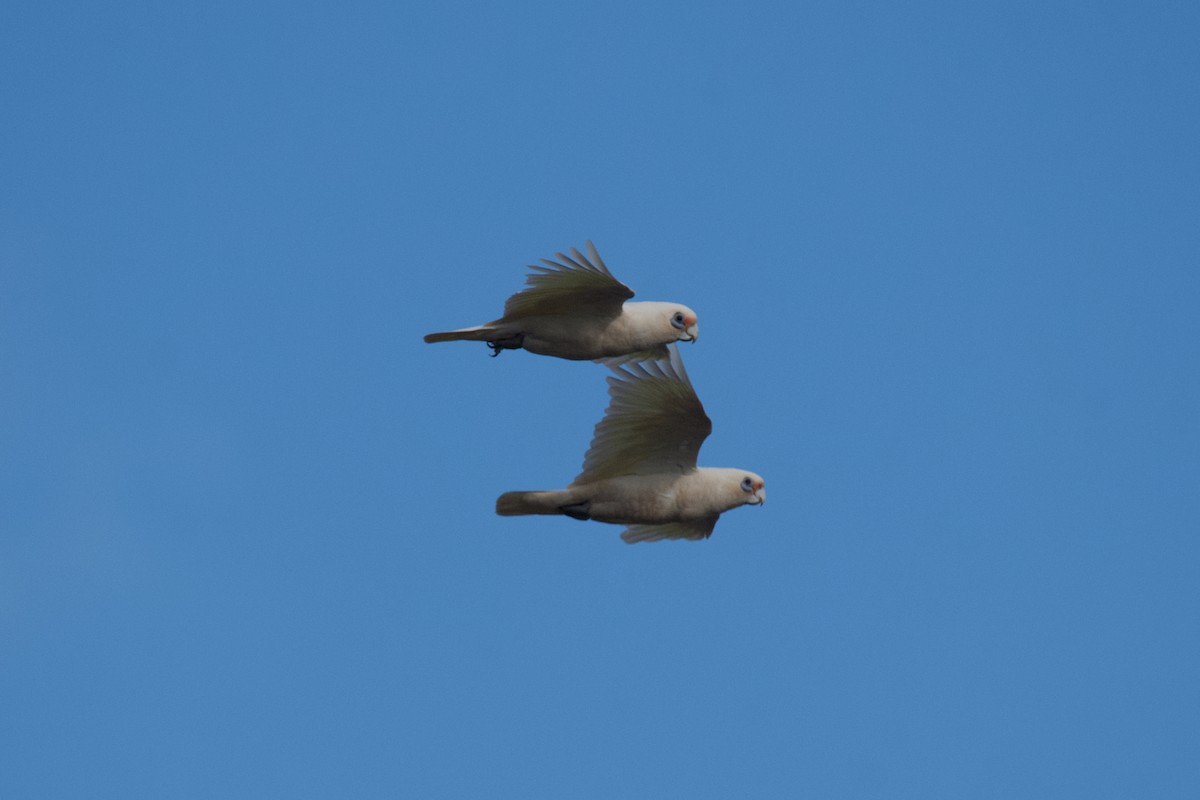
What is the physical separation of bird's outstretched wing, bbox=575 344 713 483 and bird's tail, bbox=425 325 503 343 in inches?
50.5

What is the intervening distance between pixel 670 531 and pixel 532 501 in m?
1.99

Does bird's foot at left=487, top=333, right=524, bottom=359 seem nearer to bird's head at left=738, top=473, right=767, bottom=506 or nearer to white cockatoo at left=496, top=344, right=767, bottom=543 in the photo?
white cockatoo at left=496, top=344, right=767, bottom=543

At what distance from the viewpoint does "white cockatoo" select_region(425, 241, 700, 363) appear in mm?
19734

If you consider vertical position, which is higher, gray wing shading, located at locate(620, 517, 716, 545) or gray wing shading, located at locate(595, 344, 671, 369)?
gray wing shading, located at locate(595, 344, 671, 369)

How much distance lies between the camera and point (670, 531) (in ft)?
69.9

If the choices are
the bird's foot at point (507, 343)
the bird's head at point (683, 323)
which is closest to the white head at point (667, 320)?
the bird's head at point (683, 323)

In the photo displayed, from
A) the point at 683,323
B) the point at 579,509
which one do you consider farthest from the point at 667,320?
the point at 579,509

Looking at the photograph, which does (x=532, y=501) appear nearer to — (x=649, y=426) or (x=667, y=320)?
(x=649, y=426)

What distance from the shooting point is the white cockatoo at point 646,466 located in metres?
19.9

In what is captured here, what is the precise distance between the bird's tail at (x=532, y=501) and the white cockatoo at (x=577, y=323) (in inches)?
57.4

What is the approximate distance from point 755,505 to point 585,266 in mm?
3148

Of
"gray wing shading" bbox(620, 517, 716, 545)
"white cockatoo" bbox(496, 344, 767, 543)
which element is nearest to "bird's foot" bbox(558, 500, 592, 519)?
"white cockatoo" bbox(496, 344, 767, 543)

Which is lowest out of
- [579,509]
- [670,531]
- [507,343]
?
[579,509]

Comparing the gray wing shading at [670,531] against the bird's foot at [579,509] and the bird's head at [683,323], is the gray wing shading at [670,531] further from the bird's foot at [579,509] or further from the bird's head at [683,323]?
the bird's head at [683,323]
